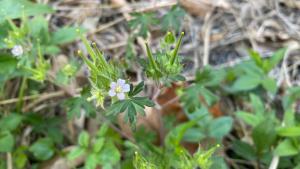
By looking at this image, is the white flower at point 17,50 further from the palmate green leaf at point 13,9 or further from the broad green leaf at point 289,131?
the broad green leaf at point 289,131

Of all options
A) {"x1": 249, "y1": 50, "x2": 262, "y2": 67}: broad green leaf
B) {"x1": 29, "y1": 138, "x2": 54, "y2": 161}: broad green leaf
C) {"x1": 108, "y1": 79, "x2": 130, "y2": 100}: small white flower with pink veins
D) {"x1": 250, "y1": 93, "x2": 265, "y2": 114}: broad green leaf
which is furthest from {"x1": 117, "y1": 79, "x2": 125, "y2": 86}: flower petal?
{"x1": 249, "y1": 50, "x2": 262, "y2": 67}: broad green leaf

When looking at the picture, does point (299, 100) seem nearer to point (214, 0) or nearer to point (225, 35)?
point (225, 35)

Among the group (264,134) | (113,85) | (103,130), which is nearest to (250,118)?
(264,134)

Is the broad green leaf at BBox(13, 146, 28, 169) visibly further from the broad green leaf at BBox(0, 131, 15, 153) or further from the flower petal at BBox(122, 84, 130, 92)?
the flower petal at BBox(122, 84, 130, 92)

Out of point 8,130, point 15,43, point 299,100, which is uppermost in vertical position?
point 15,43

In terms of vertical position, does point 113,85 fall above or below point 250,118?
above

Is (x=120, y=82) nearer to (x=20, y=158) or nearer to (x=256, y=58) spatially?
(x=20, y=158)

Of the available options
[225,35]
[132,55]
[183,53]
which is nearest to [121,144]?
[132,55]

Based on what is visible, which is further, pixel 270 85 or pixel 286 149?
pixel 270 85
